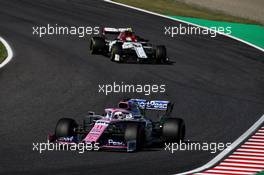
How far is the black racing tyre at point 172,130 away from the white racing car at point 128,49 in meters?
11.0

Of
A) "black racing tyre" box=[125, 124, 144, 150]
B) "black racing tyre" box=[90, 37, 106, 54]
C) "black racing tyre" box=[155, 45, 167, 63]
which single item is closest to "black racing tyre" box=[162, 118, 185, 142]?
"black racing tyre" box=[125, 124, 144, 150]

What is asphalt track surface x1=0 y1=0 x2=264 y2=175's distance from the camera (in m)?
19.7

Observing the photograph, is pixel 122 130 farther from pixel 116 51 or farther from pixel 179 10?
pixel 179 10

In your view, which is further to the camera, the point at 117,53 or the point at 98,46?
the point at 98,46

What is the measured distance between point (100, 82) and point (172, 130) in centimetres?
806

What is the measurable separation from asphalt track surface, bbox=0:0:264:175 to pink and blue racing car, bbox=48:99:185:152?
0.32 meters

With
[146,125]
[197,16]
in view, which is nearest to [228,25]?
[197,16]

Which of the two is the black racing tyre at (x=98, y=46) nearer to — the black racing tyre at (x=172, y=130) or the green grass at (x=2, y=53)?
the green grass at (x=2, y=53)

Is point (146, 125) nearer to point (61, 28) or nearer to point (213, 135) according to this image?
point (213, 135)

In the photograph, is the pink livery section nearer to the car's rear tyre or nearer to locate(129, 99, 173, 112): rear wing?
locate(129, 99, 173, 112): rear wing

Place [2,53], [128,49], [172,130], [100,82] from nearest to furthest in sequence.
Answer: [172,130], [100,82], [2,53], [128,49]

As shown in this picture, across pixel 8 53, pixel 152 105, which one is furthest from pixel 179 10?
pixel 152 105

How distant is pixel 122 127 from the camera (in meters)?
21.2

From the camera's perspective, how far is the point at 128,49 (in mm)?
32812
